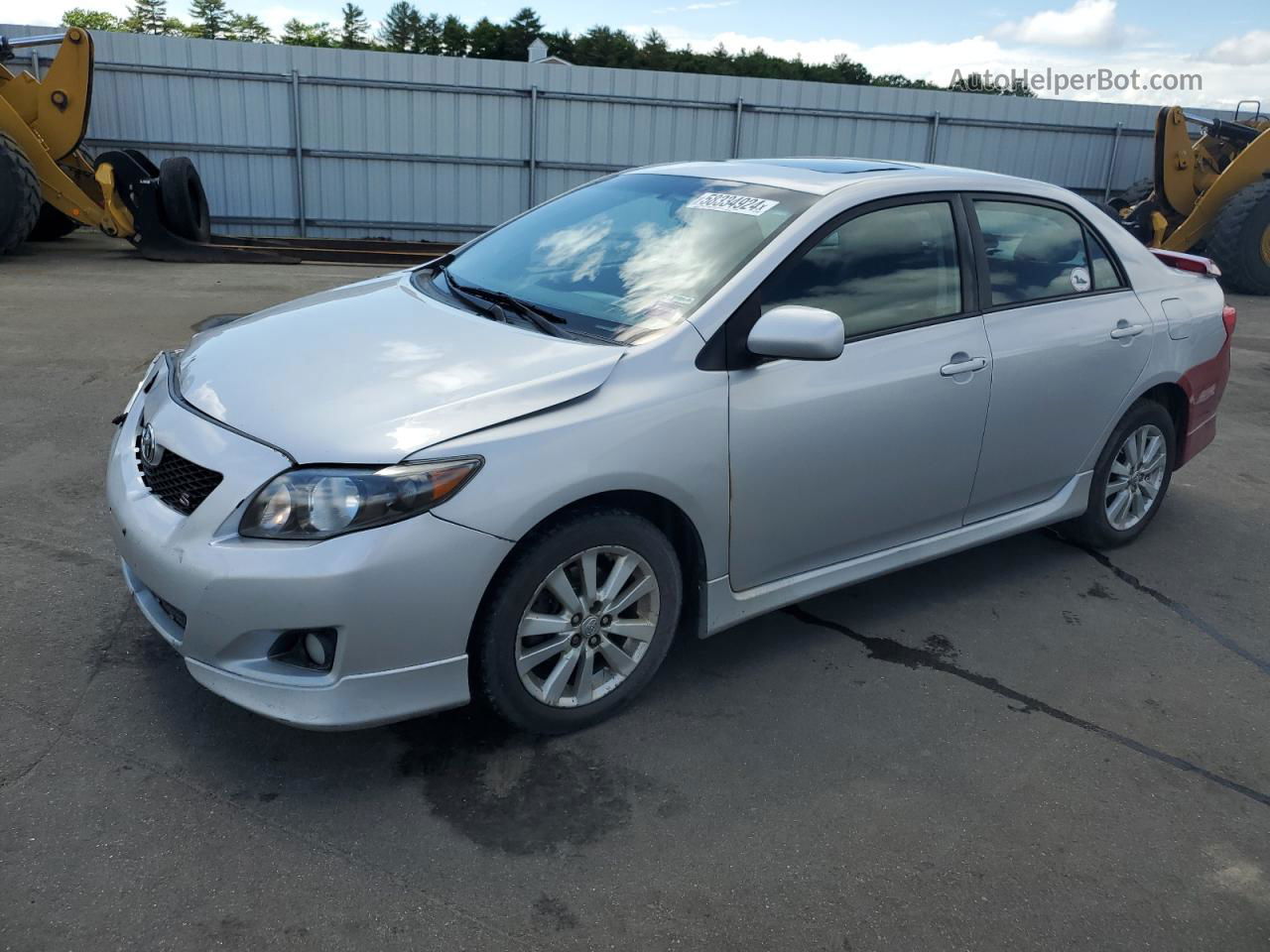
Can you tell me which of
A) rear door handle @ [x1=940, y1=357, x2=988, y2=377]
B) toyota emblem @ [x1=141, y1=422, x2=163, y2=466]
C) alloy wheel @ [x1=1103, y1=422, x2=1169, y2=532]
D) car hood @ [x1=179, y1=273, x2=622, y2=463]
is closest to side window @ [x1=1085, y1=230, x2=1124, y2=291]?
alloy wheel @ [x1=1103, y1=422, x2=1169, y2=532]

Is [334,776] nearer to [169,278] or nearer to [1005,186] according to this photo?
[1005,186]

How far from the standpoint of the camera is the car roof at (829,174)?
12.4 feet

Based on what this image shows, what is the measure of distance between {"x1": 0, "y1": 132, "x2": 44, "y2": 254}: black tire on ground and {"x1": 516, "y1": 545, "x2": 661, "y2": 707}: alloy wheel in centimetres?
1091

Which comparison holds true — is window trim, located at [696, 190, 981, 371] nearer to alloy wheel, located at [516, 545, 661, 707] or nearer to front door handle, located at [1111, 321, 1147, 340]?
alloy wheel, located at [516, 545, 661, 707]

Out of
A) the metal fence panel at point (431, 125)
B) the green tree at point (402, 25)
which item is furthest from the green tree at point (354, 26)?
the metal fence panel at point (431, 125)

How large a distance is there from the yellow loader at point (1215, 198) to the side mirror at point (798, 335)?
12.9 m

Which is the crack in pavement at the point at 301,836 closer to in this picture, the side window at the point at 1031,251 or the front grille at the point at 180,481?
the front grille at the point at 180,481

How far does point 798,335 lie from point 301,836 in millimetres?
1938

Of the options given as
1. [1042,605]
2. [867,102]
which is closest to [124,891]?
[1042,605]

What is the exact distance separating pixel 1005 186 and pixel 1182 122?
1216 centimetres

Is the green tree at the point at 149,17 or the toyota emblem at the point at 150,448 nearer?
the toyota emblem at the point at 150,448

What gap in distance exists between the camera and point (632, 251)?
12.0ft

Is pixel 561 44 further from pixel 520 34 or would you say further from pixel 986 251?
pixel 986 251

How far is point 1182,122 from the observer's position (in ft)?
46.6
